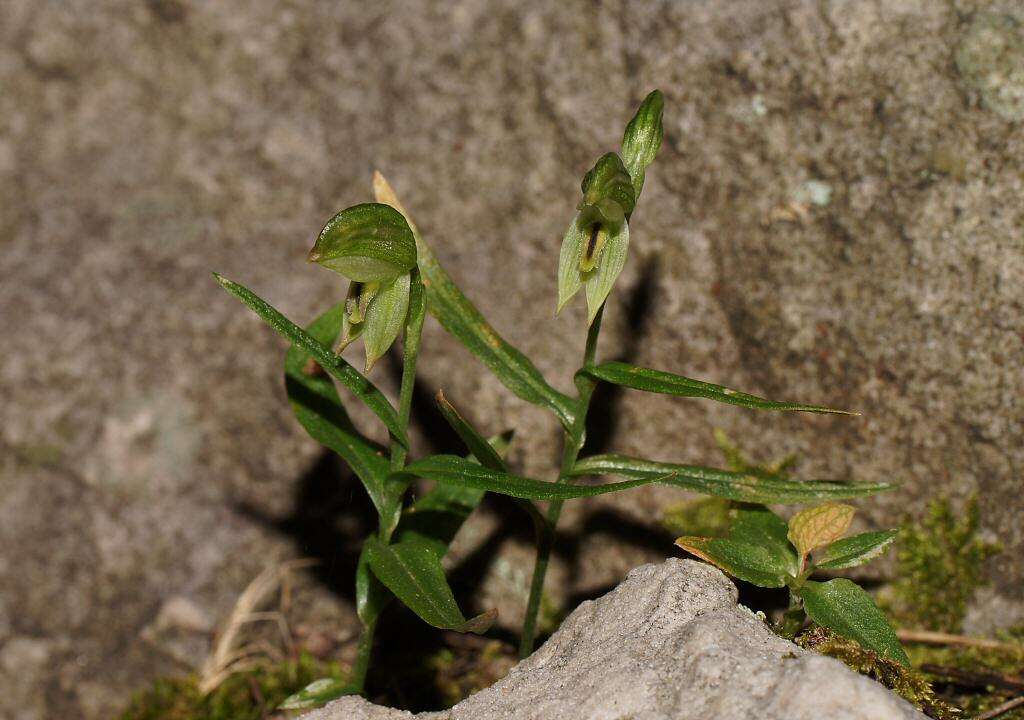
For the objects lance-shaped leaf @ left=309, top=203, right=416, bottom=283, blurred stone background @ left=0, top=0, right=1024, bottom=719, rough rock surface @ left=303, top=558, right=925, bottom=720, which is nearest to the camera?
rough rock surface @ left=303, top=558, right=925, bottom=720

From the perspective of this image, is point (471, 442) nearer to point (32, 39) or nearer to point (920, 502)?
point (920, 502)

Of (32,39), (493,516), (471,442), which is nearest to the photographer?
(471,442)

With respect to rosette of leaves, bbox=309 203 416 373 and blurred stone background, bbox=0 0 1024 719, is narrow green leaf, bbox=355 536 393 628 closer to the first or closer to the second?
rosette of leaves, bbox=309 203 416 373

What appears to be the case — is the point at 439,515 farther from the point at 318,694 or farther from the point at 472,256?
the point at 472,256

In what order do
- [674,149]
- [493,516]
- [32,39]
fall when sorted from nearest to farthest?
[674,149] < [493,516] < [32,39]

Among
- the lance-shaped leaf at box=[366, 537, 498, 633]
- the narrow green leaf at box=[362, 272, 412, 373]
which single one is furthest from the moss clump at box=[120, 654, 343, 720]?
the narrow green leaf at box=[362, 272, 412, 373]

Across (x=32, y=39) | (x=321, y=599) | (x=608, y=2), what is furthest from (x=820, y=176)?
(x=32, y=39)

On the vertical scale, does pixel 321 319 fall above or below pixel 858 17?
below

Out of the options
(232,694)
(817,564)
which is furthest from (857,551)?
(232,694)
